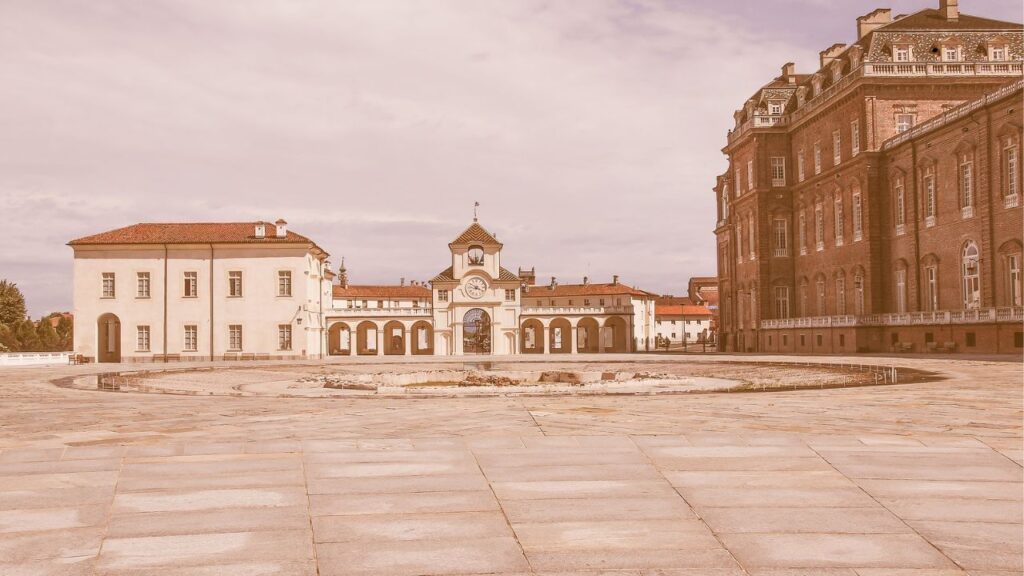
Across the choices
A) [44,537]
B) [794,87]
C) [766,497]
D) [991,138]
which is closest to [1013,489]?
[766,497]

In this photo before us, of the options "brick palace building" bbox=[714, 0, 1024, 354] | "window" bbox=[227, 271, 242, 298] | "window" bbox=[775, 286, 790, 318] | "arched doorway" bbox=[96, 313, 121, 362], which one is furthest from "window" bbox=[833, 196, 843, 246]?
"arched doorway" bbox=[96, 313, 121, 362]

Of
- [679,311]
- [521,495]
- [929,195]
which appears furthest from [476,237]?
[521,495]

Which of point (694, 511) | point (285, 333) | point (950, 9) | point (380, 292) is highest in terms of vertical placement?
point (950, 9)

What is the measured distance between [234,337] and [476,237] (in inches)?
1005

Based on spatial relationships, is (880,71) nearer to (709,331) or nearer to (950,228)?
(950,228)

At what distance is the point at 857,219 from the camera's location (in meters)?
54.7

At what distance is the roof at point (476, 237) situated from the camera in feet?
249

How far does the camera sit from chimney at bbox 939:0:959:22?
5578cm

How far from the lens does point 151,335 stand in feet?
183

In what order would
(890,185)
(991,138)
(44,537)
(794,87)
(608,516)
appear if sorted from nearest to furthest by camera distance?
(44,537)
(608,516)
(991,138)
(890,185)
(794,87)

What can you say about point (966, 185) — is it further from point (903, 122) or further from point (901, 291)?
point (903, 122)

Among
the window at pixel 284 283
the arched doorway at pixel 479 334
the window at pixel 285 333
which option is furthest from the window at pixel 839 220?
the window at pixel 285 333

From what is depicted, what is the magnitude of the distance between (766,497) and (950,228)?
4526cm

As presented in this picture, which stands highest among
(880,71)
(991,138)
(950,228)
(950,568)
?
(880,71)
